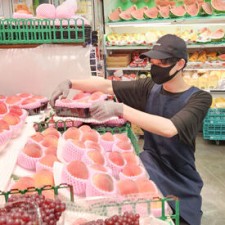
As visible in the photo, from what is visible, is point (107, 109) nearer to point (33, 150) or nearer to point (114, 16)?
point (33, 150)

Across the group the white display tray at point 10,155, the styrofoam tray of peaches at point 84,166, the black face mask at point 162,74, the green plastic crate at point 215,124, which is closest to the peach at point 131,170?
the styrofoam tray of peaches at point 84,166

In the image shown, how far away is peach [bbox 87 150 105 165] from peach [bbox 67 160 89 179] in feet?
0.50

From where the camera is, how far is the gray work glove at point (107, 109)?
83.8 inches

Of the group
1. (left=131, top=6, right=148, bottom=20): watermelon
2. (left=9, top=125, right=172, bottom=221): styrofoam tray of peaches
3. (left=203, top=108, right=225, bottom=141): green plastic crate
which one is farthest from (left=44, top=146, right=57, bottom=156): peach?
(left=131, top=6, right=148, bottom=20): watermelon

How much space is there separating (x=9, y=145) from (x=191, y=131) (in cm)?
106

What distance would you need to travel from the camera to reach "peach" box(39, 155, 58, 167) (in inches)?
69.8

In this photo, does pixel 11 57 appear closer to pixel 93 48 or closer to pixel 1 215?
pixel 93 48

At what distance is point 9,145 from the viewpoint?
86.4 inches

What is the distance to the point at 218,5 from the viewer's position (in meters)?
5.82

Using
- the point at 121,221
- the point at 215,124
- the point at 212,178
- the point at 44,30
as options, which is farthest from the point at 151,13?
the point at 121,221

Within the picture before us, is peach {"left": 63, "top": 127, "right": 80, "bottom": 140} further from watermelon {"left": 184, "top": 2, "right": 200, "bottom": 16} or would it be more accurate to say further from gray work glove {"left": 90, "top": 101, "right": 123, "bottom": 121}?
watermelon {"left": 184, "top": 2, "right": 200, "bottom": 16}

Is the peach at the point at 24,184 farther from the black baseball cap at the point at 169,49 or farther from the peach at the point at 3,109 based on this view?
the black baseball cap at the point at 169,49

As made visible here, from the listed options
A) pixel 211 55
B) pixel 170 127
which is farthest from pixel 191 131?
pixel 211 55

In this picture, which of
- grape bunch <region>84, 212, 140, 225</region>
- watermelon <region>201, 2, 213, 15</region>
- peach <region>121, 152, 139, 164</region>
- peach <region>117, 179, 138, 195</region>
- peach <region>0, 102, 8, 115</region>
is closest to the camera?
grape bunch <region>84, 212, 140, 225</region>
